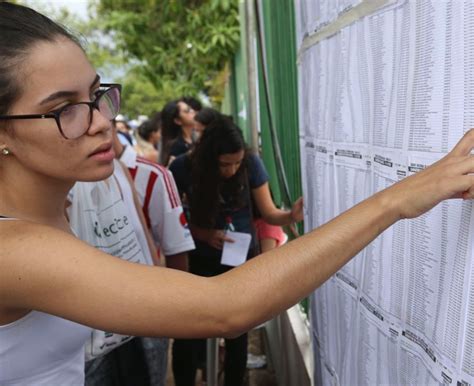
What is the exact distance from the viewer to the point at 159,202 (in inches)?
81.7

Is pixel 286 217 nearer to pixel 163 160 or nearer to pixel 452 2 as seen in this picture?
pixel 452 2

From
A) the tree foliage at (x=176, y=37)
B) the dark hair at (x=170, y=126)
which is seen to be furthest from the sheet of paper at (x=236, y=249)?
the tree foliage at (x=176, y=37)

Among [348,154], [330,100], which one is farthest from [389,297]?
[330,100]

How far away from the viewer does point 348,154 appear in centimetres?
112

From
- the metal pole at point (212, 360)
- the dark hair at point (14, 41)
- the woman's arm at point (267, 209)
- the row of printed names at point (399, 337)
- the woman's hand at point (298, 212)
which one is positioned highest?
the dark hair at point (14, 41)

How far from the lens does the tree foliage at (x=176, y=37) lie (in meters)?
4.39

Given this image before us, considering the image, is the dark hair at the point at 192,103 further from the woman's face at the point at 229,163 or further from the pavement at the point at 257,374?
the woman's face at the point at 229,163

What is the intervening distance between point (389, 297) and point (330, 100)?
1.67 ft

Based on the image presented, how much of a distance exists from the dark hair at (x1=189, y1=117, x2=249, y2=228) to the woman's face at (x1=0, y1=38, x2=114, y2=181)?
1.54 metres

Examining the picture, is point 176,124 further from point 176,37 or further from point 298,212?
point 298,212

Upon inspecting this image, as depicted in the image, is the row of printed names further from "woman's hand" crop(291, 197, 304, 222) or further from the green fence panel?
the green fence panel

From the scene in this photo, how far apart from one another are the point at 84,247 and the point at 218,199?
1747 millimetres

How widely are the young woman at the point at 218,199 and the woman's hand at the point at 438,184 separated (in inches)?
67.3

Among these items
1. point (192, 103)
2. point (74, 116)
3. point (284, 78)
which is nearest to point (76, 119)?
point (74, 116)
